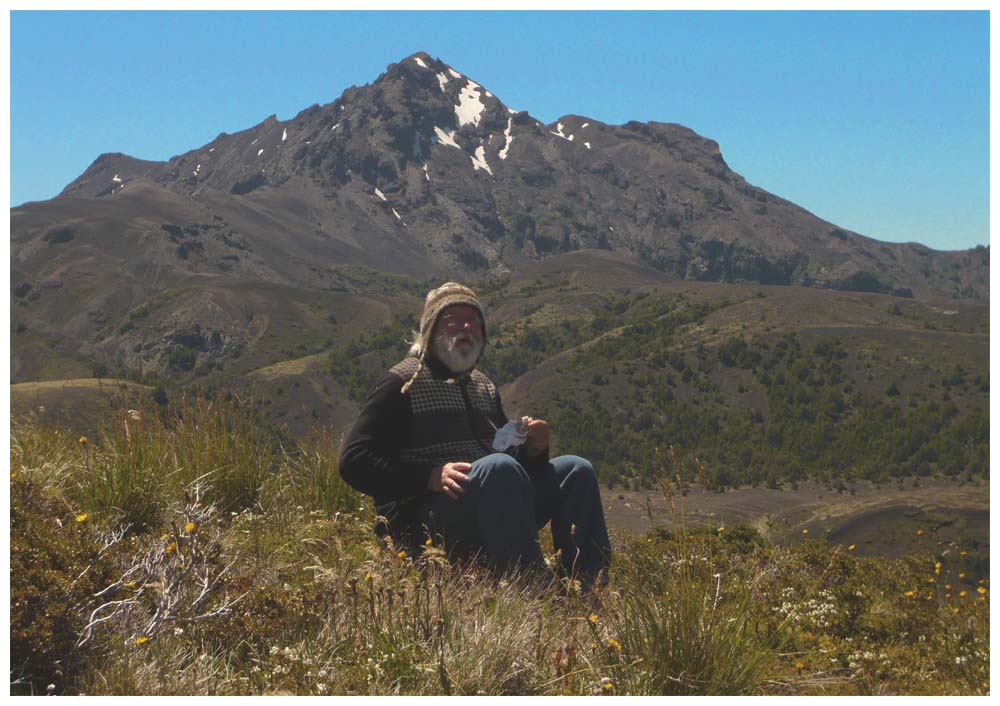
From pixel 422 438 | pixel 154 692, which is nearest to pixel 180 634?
pixel 154 692

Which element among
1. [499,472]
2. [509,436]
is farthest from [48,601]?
[509,436]

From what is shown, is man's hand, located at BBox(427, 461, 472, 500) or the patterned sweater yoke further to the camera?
the patterned sweater yoke

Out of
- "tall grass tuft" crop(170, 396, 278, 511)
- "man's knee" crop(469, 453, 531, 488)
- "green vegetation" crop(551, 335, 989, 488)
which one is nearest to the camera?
"man's knee" crop(469, 453, 531, 488)

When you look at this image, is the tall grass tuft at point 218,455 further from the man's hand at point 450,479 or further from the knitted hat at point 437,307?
the man's hand at point 450,479

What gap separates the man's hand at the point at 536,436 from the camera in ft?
13.0

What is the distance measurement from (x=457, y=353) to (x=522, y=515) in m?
0.71

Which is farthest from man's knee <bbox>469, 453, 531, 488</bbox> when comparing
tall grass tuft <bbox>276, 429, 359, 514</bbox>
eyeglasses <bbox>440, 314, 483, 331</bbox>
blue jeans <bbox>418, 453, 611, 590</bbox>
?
tall grass tuft <bbox>276, 429, 359, 514</bbox>

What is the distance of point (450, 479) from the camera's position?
12.6 ft

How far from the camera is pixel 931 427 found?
421 feet

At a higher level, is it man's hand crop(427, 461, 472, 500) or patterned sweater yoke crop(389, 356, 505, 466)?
patterned sweater yoke crop(389, 356, 505, 466)

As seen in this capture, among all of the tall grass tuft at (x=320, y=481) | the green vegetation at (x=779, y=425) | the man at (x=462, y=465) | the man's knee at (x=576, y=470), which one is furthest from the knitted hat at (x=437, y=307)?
the green vegetation at (x=779, y=425)

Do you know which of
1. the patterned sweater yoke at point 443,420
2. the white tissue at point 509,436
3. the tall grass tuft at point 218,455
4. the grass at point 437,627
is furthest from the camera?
the tall grass tuft at point 218,455

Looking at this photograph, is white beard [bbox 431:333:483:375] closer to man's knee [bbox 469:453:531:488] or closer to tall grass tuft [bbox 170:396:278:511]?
man's knee [bbox 469:453:531:488]

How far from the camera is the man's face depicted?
4145 mm
